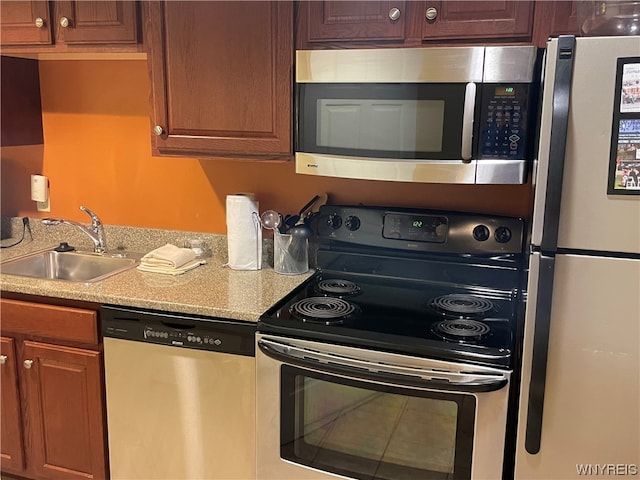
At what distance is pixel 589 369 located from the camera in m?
1.50

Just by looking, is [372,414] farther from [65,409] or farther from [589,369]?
[65,409]

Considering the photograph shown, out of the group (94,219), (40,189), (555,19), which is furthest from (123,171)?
(555,19)

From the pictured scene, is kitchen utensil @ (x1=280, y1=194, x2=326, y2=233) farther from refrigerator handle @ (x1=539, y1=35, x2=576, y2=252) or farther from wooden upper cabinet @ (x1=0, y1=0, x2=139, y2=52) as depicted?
refrigerator handle @ (x1=539, y1=35, x2=576, y2=252)

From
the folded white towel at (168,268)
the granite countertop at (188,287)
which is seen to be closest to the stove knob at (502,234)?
the granite countertop at (188,287)

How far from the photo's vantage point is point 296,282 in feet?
7.30

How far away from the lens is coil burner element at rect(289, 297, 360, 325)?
72.8 inches

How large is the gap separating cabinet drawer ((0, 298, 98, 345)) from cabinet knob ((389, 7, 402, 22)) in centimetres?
136

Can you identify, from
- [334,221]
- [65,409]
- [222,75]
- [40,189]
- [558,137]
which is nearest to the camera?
[558,137]

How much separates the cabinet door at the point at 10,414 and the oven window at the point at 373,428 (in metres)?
1.07

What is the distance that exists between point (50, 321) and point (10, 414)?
447 millimetres

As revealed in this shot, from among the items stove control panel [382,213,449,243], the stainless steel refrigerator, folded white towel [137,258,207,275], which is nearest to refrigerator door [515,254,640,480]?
the stainless steel refrigerator

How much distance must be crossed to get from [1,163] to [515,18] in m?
2.29

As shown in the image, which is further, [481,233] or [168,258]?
[168,258]

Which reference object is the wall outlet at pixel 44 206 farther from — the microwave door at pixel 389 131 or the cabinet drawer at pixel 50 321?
the microwave door at pixel 389 131
